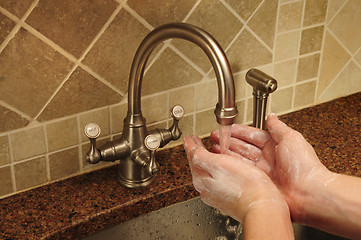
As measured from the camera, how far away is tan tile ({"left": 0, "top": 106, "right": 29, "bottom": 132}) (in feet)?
3.21

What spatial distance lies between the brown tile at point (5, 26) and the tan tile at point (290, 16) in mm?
664

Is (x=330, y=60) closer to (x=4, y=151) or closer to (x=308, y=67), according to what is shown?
(x=308, y=67)

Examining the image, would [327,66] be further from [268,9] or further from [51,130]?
[51,130]

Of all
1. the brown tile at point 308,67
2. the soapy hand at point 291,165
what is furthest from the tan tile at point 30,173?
the brown tile at point 308,67

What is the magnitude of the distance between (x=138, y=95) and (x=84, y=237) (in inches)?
12.4

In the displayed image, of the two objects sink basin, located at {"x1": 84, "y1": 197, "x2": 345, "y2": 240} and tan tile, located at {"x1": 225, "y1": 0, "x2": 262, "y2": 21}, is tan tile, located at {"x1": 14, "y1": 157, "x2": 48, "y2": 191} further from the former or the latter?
tan tile, located at {"x1": 225, "y1": 0, "x2": 262, "y2": 21}

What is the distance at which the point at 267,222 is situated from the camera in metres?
0.80

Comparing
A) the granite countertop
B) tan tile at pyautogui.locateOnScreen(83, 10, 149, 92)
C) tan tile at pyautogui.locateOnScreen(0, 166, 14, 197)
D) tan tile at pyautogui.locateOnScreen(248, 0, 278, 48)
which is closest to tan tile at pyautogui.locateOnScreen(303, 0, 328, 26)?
tan tile at pyautogui.locateOnScreen(248, 0, 278, 48)

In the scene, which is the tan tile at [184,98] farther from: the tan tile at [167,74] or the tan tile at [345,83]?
the tan tile at [345,83]

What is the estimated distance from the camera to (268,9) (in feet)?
4.02

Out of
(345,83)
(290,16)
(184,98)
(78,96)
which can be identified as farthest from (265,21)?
(78,96)

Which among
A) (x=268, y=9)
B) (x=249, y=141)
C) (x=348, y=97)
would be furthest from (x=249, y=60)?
(x=348, y=97)

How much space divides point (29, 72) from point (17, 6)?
0.43ft

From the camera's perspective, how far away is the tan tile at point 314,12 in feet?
4.25
